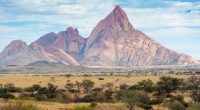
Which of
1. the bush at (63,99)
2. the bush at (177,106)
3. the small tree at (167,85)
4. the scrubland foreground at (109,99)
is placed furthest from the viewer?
the small tree at (167,85)

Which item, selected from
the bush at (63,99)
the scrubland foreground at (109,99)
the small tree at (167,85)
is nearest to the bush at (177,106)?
A: the scrubland foreground at (109,99)

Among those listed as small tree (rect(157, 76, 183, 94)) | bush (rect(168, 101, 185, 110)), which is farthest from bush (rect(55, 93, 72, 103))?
small tree (rect(157, 76, 183, 94))

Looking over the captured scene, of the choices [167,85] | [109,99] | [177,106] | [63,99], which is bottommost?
[177,106]

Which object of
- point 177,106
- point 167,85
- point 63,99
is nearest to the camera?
point 177,106

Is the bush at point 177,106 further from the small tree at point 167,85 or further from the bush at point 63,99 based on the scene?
the small tree at point 167,85

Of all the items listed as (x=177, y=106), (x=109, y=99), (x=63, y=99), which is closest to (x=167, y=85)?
(x=109, y=99)

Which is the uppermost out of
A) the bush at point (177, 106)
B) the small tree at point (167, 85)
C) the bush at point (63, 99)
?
the small tree at point (167, 85)

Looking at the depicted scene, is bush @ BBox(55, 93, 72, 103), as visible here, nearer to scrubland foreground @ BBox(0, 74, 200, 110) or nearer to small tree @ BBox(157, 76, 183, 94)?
scrubland foreground @ BBox(0, 74, 200, 110)

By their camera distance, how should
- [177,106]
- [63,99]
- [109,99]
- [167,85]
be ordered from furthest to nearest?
1. [167,85]
2. [109,99]
3. [63,99]
4. [177,106]

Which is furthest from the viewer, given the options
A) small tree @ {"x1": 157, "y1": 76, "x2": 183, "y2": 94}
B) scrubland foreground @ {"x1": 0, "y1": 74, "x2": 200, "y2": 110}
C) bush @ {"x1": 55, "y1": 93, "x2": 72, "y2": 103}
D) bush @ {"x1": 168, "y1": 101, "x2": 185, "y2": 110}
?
small tree @ {"x1": 157, "y1": 76, "x2": 183, "y2": 94}

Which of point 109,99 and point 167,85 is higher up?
point 167,85

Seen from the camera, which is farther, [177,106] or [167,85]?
[167,85]

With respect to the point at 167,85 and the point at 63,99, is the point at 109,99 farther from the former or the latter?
the point at 167,85

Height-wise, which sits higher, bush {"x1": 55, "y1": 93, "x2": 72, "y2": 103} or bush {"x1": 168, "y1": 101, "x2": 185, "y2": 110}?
bush {"x1": 55, "y1": 93, "x2": 72, "y2": 103}
